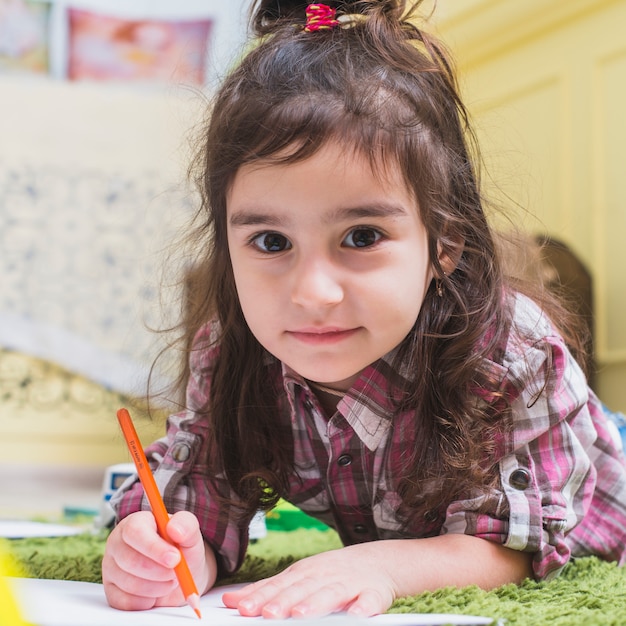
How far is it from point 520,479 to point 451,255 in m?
0.20

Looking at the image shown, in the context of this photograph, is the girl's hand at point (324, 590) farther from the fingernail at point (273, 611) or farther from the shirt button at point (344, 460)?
the shirt button at point (344, 460)

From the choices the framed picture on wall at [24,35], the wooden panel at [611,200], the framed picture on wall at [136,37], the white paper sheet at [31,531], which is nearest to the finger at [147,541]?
the white paper sheet at [31,531]

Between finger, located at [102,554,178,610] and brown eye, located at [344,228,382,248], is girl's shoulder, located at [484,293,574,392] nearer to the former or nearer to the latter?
brown eye, located at [344,228,382,248]

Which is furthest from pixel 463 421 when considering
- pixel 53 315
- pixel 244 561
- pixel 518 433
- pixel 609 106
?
pixel 53 315

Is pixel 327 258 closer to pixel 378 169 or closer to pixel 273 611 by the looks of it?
pixel 378 169

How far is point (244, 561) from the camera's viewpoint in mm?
861

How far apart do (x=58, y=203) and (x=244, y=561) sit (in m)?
1.97

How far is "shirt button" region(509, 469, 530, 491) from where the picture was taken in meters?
0.71

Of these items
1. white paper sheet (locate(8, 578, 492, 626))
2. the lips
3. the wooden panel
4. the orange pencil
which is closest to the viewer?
white paper sheet (locate(8, 578, 492, 626))

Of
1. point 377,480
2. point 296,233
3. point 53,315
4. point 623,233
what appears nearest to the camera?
point 296,233

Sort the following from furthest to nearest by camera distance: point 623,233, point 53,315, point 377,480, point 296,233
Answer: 1. point 53,315
2. point 623,233
3. point 377,480
4. point 296,233

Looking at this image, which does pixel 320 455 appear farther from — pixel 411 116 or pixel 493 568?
pixel 411 116

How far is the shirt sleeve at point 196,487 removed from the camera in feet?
2.57

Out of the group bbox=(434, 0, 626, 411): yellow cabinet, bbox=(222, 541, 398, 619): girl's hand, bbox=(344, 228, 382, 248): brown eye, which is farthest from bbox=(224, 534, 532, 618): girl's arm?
bbox=(434, 0, 626, 411): yellow cabinet
